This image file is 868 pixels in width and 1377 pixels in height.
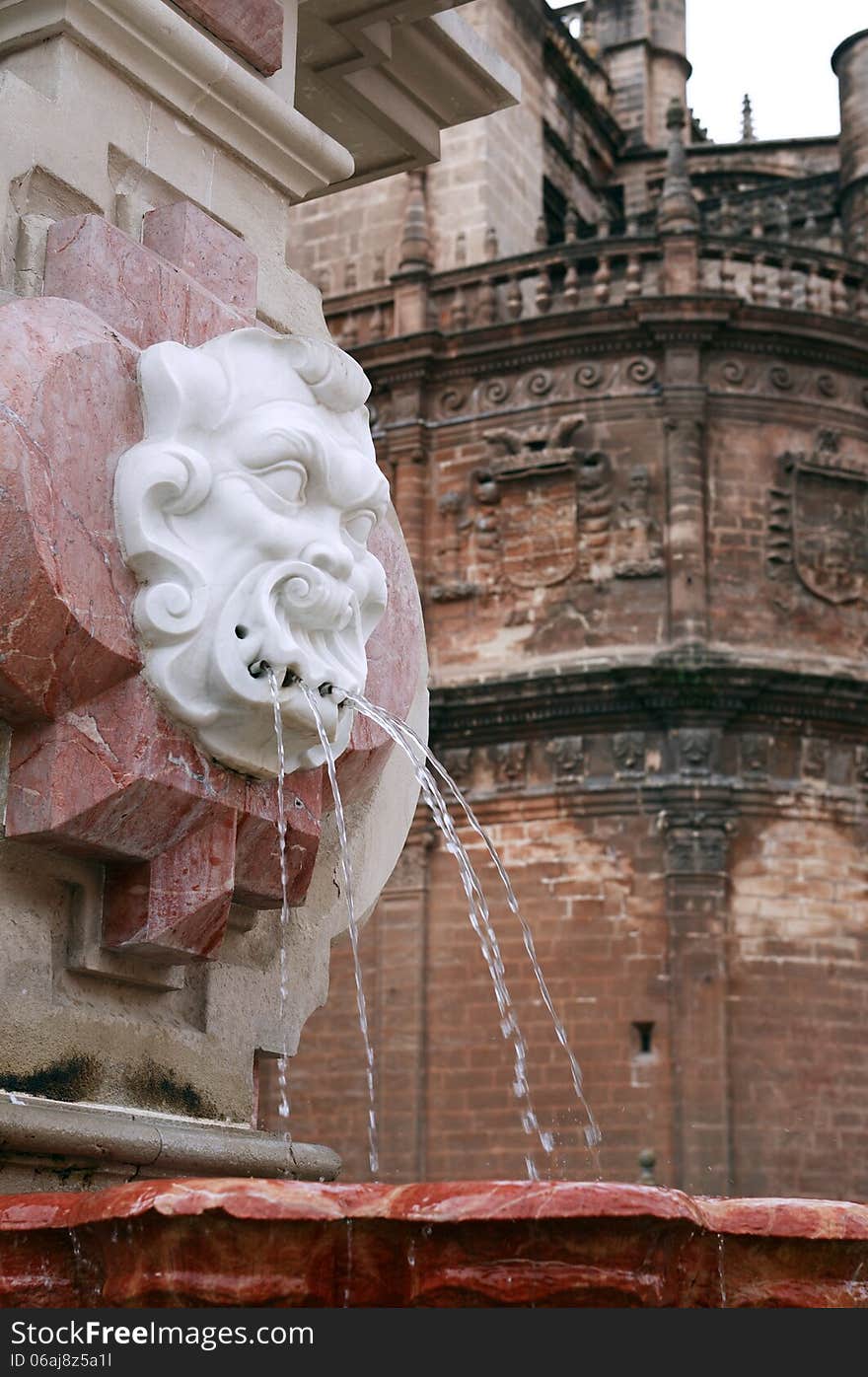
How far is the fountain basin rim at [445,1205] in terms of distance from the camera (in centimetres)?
247

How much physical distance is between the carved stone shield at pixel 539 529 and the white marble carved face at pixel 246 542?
50.4 ft

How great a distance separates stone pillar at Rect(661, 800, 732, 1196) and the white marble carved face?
1378 centimetres

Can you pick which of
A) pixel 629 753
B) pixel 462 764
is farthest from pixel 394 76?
pixel 462 764

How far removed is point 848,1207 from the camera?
8.94ft

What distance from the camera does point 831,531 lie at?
758 inches

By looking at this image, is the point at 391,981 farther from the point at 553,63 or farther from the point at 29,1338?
the point at 29,1338

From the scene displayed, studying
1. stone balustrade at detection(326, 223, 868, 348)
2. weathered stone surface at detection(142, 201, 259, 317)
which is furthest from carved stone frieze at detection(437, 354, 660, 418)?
weathered stone surface at detection(142, 201, 259, 317)

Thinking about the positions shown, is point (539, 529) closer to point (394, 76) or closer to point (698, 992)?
point (698, 992)

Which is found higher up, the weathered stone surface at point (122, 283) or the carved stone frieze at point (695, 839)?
the carved stone frieze at point (695, 839)

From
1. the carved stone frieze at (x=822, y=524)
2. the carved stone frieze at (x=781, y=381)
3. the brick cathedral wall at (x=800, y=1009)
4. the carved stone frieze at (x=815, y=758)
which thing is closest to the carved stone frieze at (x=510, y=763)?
the brick cathedral wall at (x=800, y=1009)

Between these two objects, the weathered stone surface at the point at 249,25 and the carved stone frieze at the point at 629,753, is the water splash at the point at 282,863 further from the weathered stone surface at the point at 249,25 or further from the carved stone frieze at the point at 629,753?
the carved stone frieze at the point at 629,753

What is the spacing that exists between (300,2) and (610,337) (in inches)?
586

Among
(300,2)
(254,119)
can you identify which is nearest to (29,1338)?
(254,119)

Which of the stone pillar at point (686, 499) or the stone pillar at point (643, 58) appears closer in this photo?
the stone pillar at point (686, 499)
